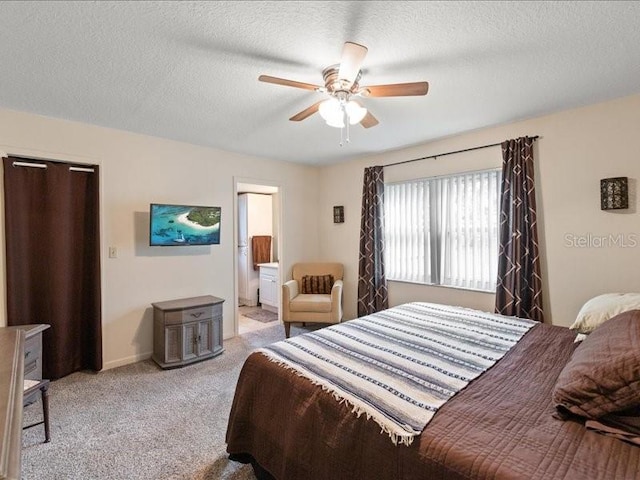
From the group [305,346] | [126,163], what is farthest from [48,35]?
[305,346]

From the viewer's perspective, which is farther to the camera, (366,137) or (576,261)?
(366,137)

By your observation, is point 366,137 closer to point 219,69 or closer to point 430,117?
point 430,117

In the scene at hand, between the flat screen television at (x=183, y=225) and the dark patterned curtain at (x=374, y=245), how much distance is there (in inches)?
76.4

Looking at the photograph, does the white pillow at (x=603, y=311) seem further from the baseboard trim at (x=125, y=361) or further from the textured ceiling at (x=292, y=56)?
the baseboard trim at (x=125, y=361)

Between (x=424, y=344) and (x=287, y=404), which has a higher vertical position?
(x=424, y=344)

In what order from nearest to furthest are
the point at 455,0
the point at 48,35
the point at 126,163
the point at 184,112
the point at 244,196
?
the point at 455,0 < the point at 48,35 < the point at 184,112 < the point at 126,163 < the point at 244,196

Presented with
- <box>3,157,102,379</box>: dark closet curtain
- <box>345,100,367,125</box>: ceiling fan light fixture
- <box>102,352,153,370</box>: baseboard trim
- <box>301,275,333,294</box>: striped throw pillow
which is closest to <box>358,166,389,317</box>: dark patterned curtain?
<box>301,275,333,294</box>: striped throw pillow

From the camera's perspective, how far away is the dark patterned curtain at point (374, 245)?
410 centimetres

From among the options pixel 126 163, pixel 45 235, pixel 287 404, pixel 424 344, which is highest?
pixel 126 163

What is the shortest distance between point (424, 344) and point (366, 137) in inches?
92.9

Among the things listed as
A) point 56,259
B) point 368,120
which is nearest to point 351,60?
point 368,120

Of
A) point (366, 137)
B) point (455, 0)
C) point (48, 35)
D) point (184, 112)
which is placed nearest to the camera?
point (455, 0)

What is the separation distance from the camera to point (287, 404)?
1.52 m

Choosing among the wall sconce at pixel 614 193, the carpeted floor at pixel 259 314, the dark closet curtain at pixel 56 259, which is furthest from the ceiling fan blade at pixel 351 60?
the carpeted floor at pixel 259 314
